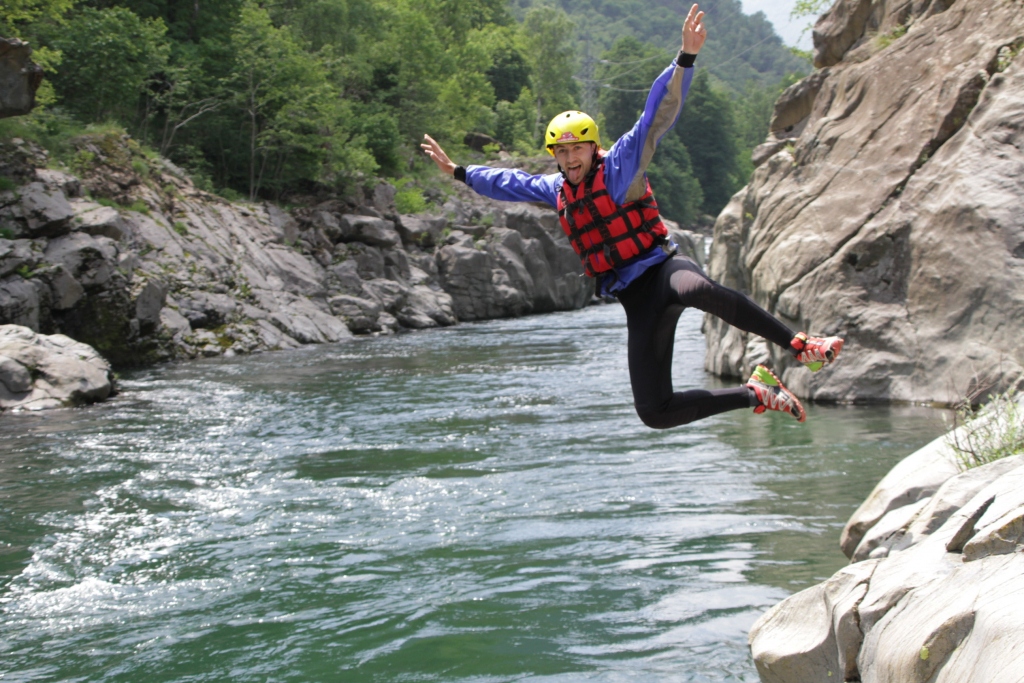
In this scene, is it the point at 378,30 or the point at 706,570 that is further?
the point at 378,30

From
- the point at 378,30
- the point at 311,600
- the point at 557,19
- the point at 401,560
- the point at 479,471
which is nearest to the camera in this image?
the point at 311,600

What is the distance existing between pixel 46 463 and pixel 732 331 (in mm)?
10725

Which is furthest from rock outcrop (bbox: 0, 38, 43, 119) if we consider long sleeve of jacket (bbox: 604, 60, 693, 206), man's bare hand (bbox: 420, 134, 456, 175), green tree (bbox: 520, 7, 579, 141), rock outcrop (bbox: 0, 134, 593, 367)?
green tree (bbox: 520, 7, 579, 141)

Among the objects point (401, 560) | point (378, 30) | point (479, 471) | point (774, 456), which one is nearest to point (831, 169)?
point (774, 456)

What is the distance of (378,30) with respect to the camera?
46062mm

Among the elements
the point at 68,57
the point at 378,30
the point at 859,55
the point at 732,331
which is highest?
the point at 378,30

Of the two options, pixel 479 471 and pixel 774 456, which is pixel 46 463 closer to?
pixel 479 471

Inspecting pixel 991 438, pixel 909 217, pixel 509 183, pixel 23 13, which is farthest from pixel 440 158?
pixel 23 13

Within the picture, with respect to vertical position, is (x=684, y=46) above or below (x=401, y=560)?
above

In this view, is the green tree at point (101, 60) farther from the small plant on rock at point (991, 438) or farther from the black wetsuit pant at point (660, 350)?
the small plant on rock at point (991, 438)

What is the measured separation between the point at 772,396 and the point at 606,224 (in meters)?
1.42

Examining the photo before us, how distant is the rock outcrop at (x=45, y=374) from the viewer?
40.0 ft

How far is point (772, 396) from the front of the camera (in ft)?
16.1

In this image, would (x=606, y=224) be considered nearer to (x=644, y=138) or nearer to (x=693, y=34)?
(x=644, y=138)
